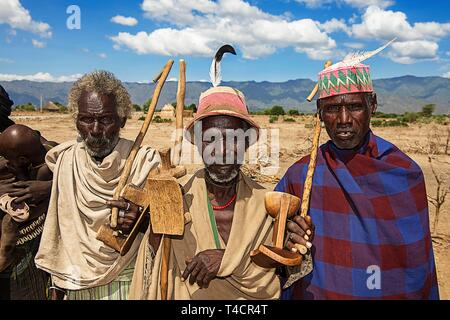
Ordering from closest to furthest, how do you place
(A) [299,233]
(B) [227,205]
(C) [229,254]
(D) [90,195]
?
(A) [299,233] < (C) [229,254] < (B) [227,205] < (D) [90,195]

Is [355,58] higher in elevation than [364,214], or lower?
higher

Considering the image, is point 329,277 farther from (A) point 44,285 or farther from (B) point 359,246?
(A) point 44,285

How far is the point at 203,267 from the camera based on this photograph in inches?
77.2

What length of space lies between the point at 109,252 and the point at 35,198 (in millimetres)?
590

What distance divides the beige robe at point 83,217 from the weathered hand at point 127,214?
363 millimetres

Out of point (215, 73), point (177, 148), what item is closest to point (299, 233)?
point (177, 148)

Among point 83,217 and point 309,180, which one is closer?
point 309,180

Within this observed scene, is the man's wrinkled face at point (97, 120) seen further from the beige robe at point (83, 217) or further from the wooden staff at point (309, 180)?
the wooden staff at point (309, 180)

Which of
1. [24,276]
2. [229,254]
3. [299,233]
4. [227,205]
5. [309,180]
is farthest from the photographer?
[24,276]

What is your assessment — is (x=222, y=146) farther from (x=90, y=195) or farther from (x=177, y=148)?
(x=90, y=195)

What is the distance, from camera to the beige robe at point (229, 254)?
81.4 inches

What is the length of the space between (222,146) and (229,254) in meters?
Answer: 0.57

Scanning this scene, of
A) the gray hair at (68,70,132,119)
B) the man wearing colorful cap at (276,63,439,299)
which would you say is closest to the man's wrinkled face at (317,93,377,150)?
the man wearing colorful cap at (276,63,439,299)
